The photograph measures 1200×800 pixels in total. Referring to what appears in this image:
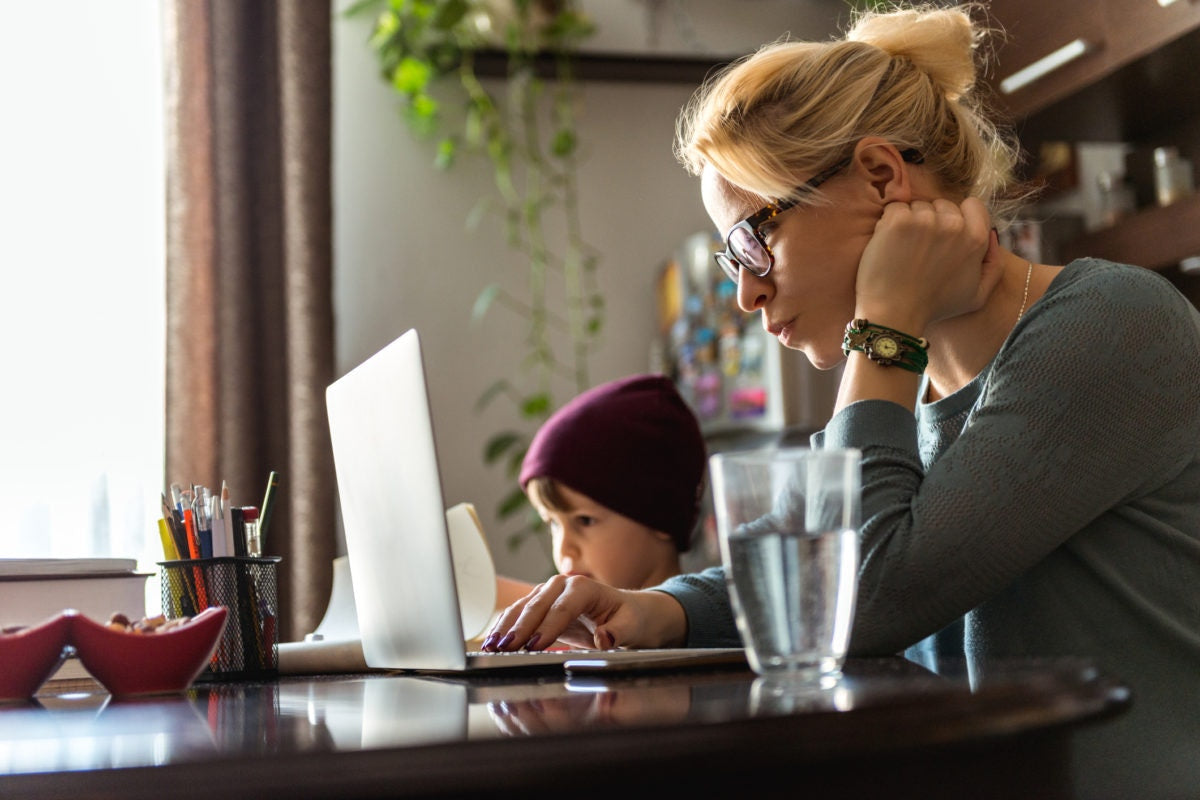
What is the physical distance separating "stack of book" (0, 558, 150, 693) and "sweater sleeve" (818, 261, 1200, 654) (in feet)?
2.03

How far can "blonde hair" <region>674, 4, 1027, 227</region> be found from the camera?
1.09 m

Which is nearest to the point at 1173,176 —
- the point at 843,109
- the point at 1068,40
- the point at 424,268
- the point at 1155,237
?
the point at 1155,237

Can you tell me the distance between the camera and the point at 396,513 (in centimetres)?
89

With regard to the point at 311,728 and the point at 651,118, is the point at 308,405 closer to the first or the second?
the point at 651,118

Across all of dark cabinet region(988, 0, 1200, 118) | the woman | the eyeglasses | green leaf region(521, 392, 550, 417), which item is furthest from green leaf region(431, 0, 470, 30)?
the eyeglasses

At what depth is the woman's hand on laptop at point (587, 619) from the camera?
3.20 feet

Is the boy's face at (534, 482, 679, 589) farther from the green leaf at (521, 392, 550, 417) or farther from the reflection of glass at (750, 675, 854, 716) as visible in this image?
the reflection of glass at (750, 675, 854, 716)

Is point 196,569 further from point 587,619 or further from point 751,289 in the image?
point 751,289

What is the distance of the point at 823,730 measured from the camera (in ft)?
1.48

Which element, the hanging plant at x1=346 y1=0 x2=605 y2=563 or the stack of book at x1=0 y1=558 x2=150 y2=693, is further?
the hanging plant at x1=346 y1=0 x2=605 y2=563

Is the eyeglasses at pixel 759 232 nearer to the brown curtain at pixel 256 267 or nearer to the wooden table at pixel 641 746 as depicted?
the wooden table at pixel 641 746

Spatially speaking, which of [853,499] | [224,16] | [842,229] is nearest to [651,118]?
[224,16]

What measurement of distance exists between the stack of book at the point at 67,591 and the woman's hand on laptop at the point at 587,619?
0.33 m

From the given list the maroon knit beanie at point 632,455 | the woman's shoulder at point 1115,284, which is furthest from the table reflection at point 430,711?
the maroon knit beanie at point 632,455
